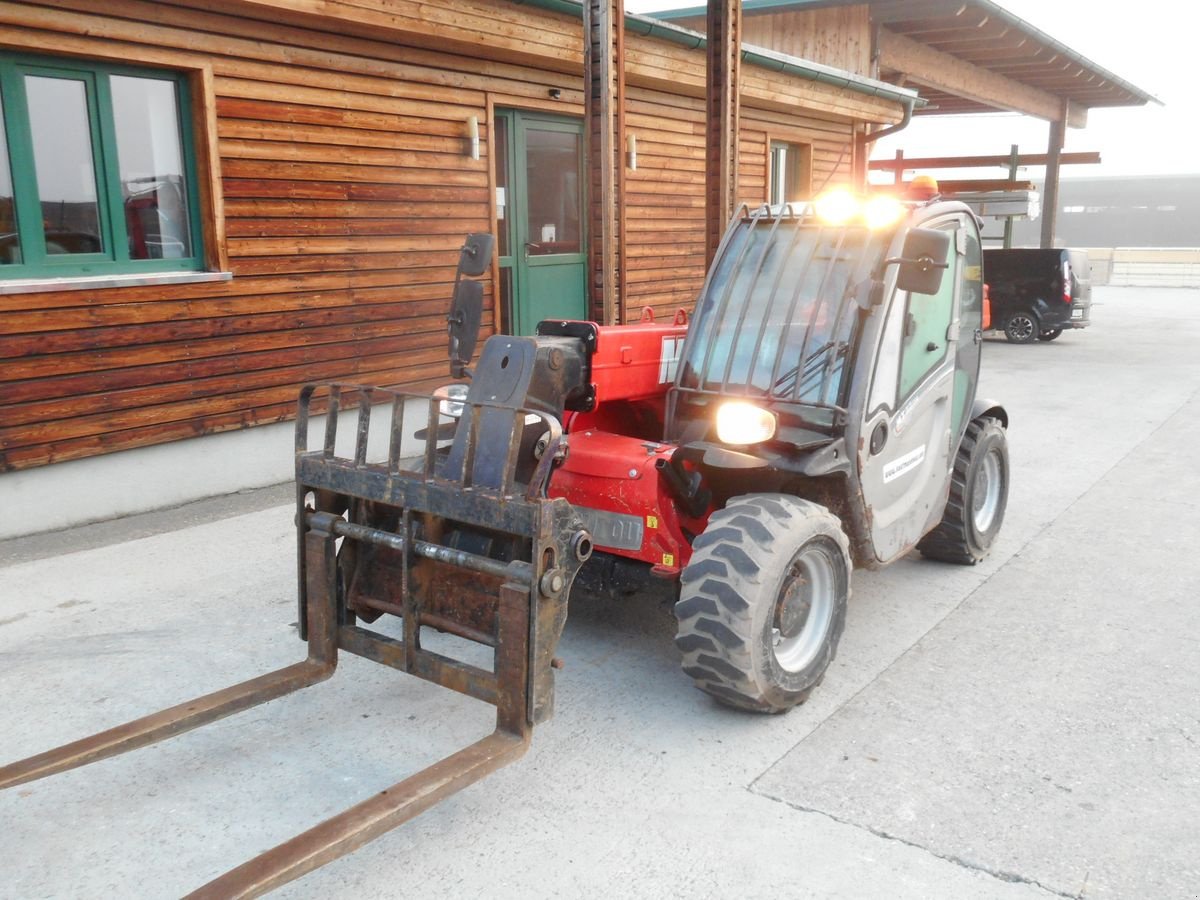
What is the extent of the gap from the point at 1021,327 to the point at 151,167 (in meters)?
15.3

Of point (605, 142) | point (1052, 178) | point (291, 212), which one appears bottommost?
point (291, 212)

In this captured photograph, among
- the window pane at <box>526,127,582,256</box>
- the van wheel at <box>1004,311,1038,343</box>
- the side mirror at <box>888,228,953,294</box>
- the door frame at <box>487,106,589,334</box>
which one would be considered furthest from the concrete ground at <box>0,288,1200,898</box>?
the van wheel at <box>1004,311,1038,343</box>

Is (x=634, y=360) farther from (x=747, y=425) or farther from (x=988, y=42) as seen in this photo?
(x=988, y=42)

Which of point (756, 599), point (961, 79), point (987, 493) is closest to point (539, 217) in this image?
point (987, 493)

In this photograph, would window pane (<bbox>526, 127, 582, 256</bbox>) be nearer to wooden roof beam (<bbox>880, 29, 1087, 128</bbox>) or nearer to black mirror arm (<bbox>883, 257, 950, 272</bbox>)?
black mirror arm (<bbox>883, 257, 950, 272</bbox>)

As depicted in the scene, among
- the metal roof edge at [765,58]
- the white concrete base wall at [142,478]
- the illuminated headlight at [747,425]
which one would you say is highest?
the metal roof edge at [765,58]

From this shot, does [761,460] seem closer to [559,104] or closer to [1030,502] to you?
[1030,502]

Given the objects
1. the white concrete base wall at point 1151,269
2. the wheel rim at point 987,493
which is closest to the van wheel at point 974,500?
the wheel rim at point 987,493

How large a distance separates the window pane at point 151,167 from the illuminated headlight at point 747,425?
4774 mm

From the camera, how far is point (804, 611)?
13.5 feet

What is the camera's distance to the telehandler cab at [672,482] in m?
3.23

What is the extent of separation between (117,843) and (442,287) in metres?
6.30

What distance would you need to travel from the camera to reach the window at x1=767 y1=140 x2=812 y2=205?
13953 millimetres

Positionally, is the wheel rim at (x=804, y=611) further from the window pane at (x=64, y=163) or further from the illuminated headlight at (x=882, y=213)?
the window pane at (x=64, y=163)
